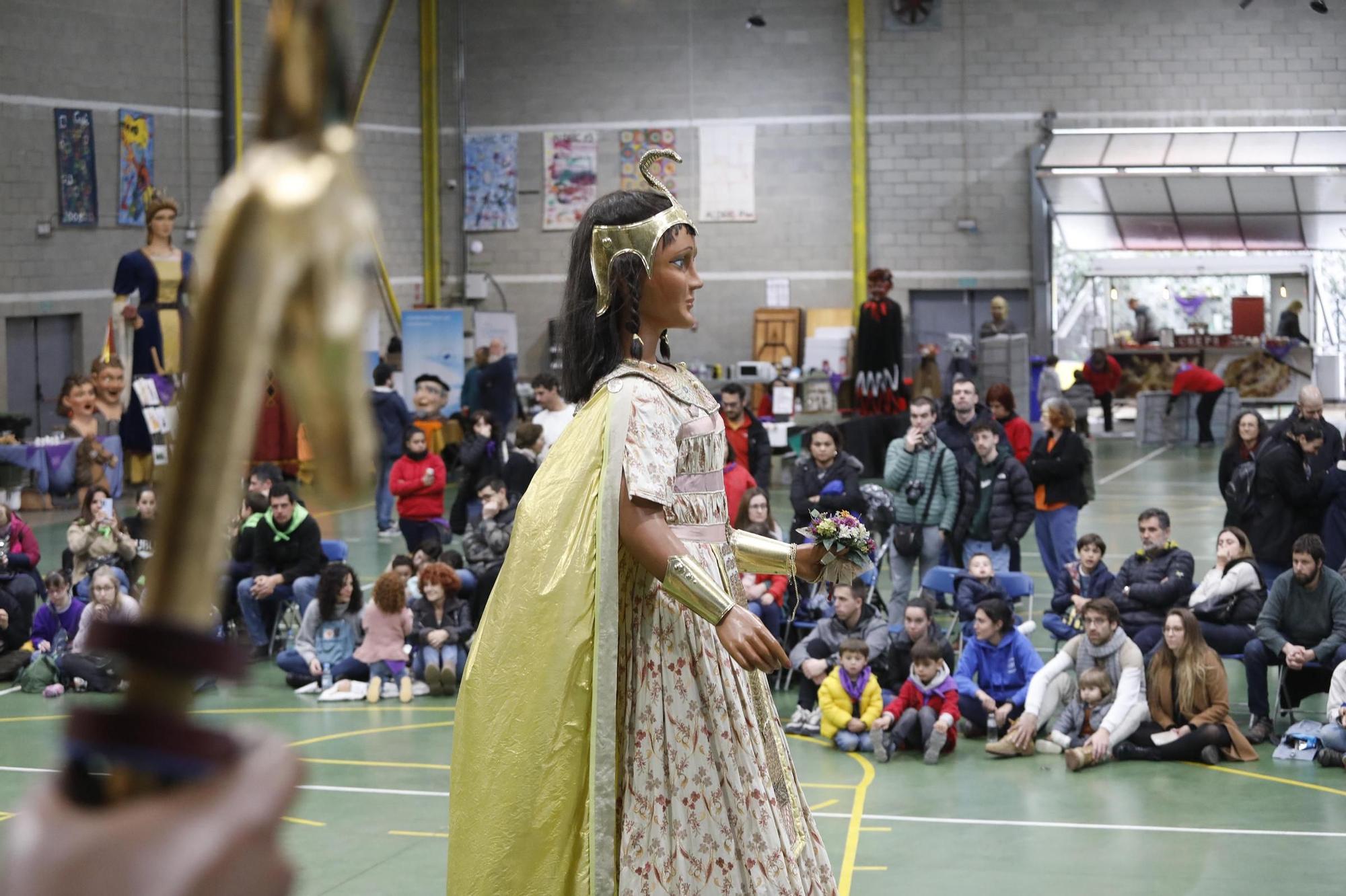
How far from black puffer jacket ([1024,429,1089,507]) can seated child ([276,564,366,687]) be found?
465 cm

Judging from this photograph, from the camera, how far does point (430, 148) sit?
24.9m

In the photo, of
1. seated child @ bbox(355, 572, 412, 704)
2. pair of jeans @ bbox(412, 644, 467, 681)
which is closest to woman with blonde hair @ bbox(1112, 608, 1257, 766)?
pair of jeans @ bbox(412, 644, 467, 681)

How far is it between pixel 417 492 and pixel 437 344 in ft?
30.7

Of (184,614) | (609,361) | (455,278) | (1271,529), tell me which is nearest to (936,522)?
(1271,529)

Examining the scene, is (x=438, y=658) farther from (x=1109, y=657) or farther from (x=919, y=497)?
(x=1109, y=657)

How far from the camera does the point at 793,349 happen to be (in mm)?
23750

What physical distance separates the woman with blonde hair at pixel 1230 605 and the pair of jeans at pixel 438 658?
4.14 m

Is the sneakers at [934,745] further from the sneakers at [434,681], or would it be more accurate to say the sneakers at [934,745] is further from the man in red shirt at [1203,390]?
the man in red shirt at [1203,390]

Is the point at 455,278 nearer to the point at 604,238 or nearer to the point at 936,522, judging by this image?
the point at 936,522

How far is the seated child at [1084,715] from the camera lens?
26.1 feet

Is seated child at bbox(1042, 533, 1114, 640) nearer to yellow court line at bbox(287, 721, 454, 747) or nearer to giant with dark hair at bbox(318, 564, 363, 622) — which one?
yellow court line at bbox(287, 721, 454, 747)

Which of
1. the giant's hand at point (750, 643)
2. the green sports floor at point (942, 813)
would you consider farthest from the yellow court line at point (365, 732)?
the giant's hand at point (750, 643)

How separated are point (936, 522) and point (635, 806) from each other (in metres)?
7.37

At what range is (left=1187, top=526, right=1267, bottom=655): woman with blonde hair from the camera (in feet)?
28.3
